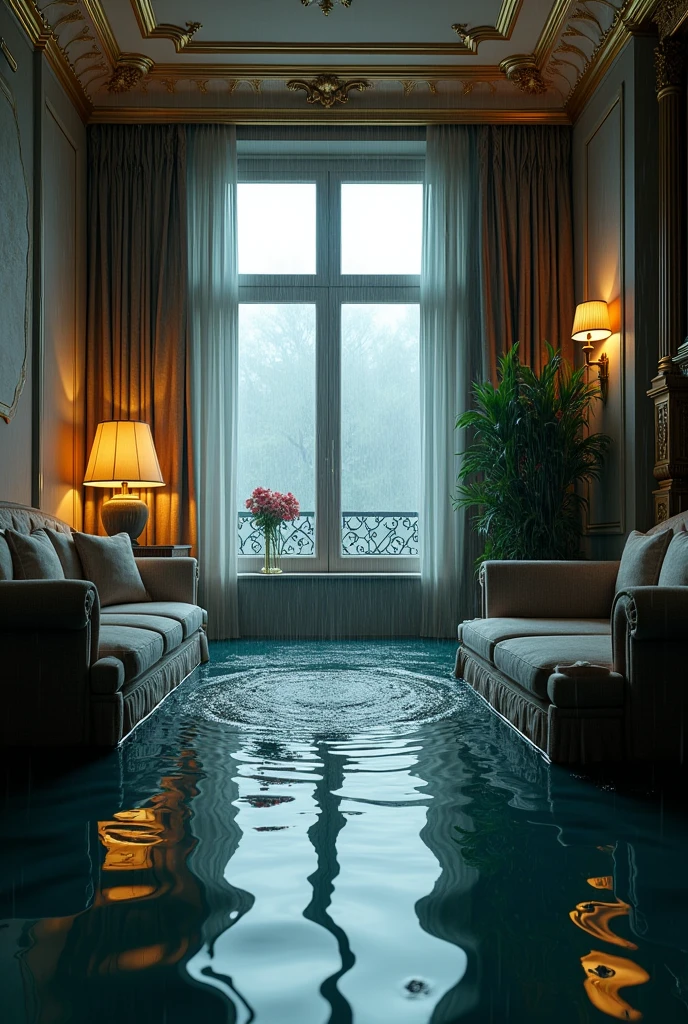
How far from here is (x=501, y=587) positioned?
4453 millimetres

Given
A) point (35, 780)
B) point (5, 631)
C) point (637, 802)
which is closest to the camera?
point (637, 802)

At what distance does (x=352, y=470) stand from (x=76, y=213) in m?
2.63

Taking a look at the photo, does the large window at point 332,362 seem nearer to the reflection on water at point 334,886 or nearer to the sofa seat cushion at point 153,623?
the sofa seat cushion at point 153,623

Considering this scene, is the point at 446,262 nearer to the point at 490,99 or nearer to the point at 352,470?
the point at 490,99

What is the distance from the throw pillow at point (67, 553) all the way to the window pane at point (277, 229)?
308cm

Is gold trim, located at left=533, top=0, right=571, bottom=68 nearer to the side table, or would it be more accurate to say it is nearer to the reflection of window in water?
the side table

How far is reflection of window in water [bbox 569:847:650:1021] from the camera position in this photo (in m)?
1.41

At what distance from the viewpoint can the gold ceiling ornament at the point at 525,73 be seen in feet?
19.2

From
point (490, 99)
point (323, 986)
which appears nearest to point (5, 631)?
point (323, 986)

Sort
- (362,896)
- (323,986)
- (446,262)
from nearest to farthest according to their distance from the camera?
(323,986), (362,896), (446,262)

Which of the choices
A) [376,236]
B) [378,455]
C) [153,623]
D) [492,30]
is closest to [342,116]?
[376,236]

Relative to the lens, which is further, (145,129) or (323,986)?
(145,129)

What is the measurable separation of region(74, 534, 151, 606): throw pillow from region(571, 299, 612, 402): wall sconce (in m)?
3.04

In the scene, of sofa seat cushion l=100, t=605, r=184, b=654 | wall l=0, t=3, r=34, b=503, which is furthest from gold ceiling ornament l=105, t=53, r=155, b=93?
sofa seat cushion l=100, t=605, r=184, b=654
